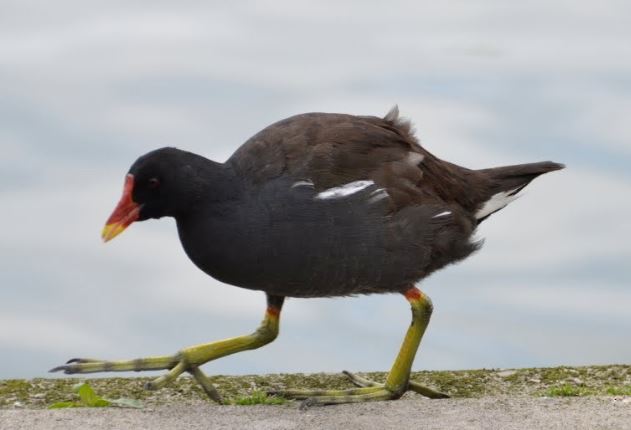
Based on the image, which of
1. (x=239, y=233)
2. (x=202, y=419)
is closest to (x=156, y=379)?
(x=202, y=419)

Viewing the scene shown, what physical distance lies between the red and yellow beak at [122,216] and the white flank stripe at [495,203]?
2798 mm

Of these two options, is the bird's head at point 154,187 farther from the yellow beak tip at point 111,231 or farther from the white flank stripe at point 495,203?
the white flank stripe at point 495,203

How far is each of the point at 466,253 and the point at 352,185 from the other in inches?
50.7

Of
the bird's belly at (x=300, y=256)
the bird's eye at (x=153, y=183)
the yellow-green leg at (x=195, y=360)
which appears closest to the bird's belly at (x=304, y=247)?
the bird's belly at (x=300, y=256)

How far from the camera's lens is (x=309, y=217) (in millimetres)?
7117

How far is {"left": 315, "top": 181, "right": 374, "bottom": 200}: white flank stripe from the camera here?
284 inches

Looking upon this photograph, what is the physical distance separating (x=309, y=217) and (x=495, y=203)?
2106mm

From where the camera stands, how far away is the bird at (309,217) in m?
7.12

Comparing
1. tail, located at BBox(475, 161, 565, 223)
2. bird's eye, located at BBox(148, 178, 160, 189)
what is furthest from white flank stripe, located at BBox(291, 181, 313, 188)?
tail, located at BBox(475, 161, 565, 223)

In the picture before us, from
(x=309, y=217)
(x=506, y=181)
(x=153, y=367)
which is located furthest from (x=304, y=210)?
(x=506, y=181)

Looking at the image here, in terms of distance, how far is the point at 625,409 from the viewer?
7.36 metres

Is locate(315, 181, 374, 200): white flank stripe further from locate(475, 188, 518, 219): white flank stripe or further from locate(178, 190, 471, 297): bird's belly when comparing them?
locate(475, 188, 518, 219): white flank stripe

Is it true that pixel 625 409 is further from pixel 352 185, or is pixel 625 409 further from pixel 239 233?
pixel 239 233

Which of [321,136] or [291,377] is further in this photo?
[291,377]
